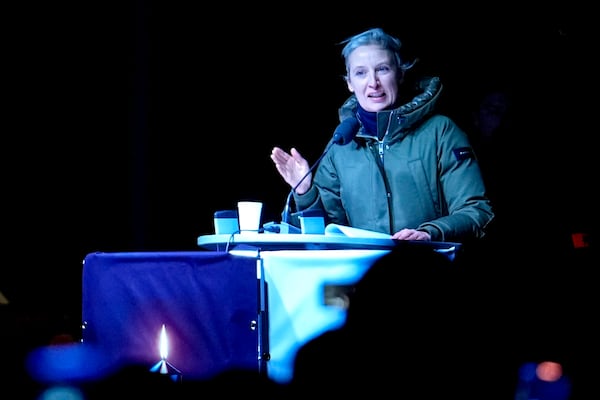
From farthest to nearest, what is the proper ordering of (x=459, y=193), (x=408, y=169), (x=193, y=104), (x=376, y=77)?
(x=193, y=104), (x=376, y=77), (x=408, y=169), (x=459, y=193)

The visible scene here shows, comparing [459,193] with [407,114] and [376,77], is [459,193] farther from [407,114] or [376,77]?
[376,77]

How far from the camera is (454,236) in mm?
2516

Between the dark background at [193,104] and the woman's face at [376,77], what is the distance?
29cm

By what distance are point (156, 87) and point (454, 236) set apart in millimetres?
2224

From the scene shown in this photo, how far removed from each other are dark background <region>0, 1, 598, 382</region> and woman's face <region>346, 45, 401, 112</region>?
0.96 ft

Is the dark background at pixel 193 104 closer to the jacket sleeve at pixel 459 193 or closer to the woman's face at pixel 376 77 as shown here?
the woman's face at pixel 376 77

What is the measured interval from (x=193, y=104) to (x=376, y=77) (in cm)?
134

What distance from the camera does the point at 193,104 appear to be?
13.2ft

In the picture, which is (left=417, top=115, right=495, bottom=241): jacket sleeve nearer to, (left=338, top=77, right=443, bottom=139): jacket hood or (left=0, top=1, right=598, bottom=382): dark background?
(left=338, top=77, right=443, bottom=139): jacket hood

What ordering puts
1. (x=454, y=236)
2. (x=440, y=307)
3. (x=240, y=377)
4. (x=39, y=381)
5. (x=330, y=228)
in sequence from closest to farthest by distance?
(x=440, y=307), (x=39, y=381), (x=240, y=377), (x=330, y=228), (x=454, y=236)

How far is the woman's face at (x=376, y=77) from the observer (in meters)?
3.19

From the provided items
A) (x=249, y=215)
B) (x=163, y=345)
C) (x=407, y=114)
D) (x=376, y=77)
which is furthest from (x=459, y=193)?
(x=163, y=345)

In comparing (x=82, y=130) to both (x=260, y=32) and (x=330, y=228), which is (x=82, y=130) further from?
(x=330, y=228)

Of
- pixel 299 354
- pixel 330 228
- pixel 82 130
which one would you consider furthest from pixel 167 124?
pixel 299 354
